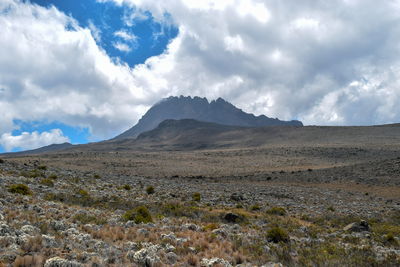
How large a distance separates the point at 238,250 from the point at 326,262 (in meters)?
2.82

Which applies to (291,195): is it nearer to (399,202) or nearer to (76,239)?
(399,202)

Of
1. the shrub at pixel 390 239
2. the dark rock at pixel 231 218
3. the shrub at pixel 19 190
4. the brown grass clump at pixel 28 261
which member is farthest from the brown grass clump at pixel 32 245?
the shrub at pixel 390 239

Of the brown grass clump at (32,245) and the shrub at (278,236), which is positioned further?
the shrub at (278,236)

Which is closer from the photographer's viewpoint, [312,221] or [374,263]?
[374,263]

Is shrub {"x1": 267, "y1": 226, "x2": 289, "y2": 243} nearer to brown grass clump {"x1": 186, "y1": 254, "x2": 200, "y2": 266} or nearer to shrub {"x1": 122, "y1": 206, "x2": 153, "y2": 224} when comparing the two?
brown grass clump {"x1": 186, "y1": 254, "x2": 200, "y2": 266}

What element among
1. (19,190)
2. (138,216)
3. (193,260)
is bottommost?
(193,260)

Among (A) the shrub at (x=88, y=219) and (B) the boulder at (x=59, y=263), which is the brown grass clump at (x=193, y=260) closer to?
(B) the boulder at (x=59, y=263)

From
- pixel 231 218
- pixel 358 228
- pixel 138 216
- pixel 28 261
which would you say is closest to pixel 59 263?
pixel 28 261

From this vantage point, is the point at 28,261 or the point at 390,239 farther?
the point at 390,239

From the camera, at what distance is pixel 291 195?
3073cm

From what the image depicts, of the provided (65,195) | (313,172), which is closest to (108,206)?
(65,195)

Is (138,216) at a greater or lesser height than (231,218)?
greater

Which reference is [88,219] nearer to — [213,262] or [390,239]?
[213,262]

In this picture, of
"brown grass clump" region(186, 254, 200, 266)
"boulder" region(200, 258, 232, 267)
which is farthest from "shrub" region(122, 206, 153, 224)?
"boulder" region(200, 258, 232, 267)
